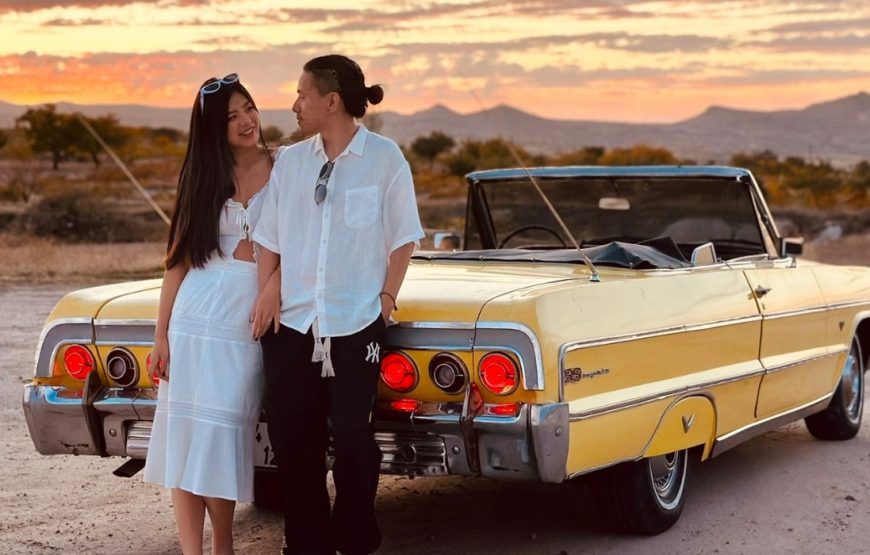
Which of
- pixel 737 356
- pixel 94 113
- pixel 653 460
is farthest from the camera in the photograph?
pixel 94 113

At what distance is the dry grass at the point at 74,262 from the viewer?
20938 millimetres

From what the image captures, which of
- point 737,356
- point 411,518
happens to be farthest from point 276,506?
point 737,356

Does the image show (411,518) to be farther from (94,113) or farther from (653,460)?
(94,113)

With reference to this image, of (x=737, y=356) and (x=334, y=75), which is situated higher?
(x=334, y=75)

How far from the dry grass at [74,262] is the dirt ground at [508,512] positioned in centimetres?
1374

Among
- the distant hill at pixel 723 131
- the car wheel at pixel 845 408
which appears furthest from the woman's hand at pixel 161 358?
the distant hill at pixel 723 131

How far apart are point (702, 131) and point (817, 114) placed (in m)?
10.1

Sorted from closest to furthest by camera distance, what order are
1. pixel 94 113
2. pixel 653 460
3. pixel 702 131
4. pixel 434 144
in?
pixel 653 460 → pixel 94 113 → pixel 434 144 → pixel 702 131

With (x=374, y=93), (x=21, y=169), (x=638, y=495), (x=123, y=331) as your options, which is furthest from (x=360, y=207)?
(x=21, y=169)

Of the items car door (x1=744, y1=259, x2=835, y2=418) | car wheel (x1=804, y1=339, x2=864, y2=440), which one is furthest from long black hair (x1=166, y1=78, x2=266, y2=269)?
car wheel (x1=804, y1=339, x2=864, y2=440)

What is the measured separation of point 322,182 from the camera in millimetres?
4539

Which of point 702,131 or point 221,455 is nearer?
point 221,455

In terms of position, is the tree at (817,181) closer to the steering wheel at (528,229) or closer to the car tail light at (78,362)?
the steering wheel at (528,229)

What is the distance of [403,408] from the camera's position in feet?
15.3
